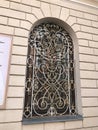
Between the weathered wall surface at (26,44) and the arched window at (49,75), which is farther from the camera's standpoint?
the arched window at (49,75)

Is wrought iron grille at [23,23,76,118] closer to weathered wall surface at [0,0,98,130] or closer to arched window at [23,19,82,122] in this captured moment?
arched window at [23,19,82,122]

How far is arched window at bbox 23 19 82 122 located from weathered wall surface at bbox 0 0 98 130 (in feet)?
0.83

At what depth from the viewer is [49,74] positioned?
384 cm

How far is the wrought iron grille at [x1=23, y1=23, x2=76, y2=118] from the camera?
359cm

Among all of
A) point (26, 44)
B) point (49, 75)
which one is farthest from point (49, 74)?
point (26, 44)

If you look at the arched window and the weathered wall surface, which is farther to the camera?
the arched window

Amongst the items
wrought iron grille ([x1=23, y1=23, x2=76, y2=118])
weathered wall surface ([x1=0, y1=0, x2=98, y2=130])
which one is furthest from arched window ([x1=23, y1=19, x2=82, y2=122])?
weathered wall surface ([x1=0, y1=0, x2=98, y2=130])

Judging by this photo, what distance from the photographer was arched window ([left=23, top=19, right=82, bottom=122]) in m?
3.56

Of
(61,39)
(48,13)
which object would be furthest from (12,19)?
(61,39)

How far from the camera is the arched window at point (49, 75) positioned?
140 inches

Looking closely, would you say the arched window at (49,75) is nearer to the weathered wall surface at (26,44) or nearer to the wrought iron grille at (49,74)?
the wrought iron grille at (49,74)

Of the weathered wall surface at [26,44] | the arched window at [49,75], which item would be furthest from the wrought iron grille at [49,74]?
the weathered wall surface at [26,44]

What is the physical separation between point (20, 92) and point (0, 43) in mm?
1185

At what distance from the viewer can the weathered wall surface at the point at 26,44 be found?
3.22m
